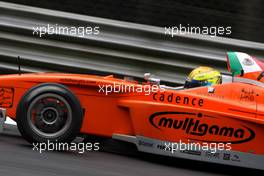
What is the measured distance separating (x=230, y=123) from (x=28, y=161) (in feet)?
6.41

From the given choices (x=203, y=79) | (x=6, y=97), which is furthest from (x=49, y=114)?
(x=203, y=79)

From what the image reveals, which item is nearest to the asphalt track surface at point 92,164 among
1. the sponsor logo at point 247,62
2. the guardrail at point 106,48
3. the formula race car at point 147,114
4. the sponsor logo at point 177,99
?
the formula race car at point 147,114

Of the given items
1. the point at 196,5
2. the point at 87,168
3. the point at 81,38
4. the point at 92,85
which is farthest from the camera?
the point at 196,5

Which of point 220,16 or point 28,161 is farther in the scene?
point 220,16

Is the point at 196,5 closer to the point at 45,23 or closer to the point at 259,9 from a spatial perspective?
the point at 259,9

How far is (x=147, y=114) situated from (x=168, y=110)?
0.69ft

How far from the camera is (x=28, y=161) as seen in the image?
6.18 metres

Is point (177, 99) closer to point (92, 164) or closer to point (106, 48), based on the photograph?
point (92, 164)

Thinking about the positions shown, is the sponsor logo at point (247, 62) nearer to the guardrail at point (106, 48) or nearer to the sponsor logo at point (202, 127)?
the sponsor logo at point (202, 127)

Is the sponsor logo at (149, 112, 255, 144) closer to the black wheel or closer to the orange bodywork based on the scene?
the orange bodywork

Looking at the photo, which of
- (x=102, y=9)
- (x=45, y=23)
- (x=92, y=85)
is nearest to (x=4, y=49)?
(x=45, y=23)

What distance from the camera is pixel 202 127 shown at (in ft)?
21.4

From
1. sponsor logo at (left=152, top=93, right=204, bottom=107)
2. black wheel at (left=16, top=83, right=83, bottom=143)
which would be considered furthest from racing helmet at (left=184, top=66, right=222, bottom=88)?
black wheel at (left=16, top=83, right=83, bottom=143)

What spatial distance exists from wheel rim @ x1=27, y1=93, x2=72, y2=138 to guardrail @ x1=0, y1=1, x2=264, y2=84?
96.3 inches
